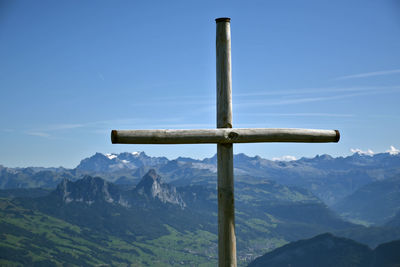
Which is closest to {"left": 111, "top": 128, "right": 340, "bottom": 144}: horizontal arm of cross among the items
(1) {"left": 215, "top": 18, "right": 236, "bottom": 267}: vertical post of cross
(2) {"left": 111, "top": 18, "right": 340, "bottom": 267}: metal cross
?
(2) {"left": 111, "top": 18, "right": 340, "bottom": 267}: metal cross

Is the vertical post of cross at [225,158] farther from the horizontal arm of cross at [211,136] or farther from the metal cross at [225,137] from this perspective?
the horizontal arm of cross at [211,136]

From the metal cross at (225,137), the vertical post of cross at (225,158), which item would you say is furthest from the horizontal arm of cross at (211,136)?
the vertical post of cross at (225,158)

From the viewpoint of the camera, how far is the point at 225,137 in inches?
242

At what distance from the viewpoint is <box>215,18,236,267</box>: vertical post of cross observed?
6.23 meters

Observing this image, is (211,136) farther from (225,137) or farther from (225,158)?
(225,158)

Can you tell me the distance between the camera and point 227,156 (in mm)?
6250

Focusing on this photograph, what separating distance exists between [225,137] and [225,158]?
1.06ft

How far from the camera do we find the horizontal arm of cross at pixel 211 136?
5949mm

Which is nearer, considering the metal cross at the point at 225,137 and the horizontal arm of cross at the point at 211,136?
the horizontal arm of cross at the point at 211,136

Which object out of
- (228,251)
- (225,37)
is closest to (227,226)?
(228,251)

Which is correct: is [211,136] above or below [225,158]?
above

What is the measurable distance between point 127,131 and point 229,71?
1.73 m

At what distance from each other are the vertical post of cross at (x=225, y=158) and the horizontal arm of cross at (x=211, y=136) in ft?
0.67

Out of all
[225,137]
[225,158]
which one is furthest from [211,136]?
[225,158]
